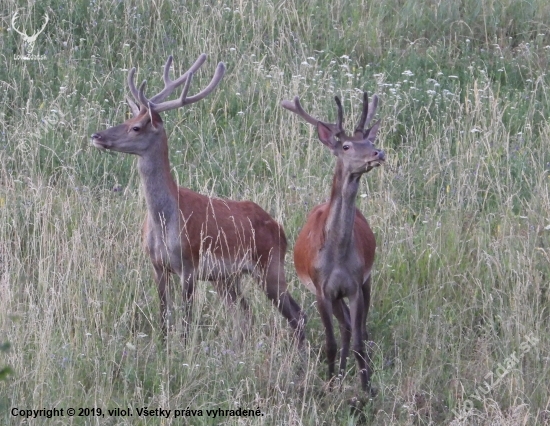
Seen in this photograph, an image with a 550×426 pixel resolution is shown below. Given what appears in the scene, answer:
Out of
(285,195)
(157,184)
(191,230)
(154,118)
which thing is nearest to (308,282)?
(191,230)

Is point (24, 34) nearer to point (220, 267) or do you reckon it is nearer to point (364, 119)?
point (220, 267)

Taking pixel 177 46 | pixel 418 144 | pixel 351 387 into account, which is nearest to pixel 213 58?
pixel 177 46

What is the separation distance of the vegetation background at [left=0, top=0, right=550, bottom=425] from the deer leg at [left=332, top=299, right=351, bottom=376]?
5.4 inches

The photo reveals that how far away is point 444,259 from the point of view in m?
7.75

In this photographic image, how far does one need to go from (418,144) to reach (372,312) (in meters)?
2.38

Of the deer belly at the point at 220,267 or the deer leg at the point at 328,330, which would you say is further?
the deer belly at the point at 220,267

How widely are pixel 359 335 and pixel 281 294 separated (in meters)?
0.79

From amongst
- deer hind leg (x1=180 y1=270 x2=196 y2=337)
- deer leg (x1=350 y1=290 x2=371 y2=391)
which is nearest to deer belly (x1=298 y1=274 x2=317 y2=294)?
deer leg (x1=350 y1=290 x2=371 y2=391)

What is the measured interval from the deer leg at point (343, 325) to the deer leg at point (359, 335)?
8 cm

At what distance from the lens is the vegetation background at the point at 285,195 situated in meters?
6.18

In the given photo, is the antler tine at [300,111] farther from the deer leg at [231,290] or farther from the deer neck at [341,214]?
the deer leg at [231,290]

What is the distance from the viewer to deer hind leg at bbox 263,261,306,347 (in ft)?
24.0

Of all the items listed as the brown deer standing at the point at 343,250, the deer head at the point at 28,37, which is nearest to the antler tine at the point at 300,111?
the brown deer standing at the point at 343,250

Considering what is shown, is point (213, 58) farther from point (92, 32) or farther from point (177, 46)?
point (92, 32)
